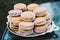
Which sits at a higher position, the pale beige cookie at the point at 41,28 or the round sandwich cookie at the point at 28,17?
the round sandwich cookie at the point at 28,17

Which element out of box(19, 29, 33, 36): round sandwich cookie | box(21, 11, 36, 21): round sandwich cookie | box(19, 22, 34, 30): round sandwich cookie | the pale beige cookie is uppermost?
box(21, 11, 36, 21): round sandwich cookie

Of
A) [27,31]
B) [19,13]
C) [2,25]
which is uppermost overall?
[19,13]

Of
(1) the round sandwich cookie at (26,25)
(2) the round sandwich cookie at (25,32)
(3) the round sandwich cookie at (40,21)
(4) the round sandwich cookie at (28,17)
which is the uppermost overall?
(4) the round sandwich cookie at (28,17)

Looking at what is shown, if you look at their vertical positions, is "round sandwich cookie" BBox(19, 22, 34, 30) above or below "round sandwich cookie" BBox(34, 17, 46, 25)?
below

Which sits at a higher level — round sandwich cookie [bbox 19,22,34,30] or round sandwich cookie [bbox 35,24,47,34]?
round sandwich cookie [bbox 19,22,34,30]

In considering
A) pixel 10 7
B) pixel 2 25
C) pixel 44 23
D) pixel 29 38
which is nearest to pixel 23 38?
pixel 29 38

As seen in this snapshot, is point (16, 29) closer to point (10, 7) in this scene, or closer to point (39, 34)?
point (39, 34)

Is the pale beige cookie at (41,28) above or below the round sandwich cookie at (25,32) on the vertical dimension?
above

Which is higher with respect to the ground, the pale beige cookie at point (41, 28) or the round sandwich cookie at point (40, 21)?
the round sandwich cookie at point (40, 21)

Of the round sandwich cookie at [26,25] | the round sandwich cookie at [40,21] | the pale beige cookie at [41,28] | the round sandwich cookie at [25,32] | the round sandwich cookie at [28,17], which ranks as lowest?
the round sandwich cookie at [25,32]

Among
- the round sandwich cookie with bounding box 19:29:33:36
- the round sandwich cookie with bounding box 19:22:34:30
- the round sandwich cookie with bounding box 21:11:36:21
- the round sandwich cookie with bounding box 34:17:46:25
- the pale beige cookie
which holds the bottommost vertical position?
the round sandwich cookie with bounding box 19:29:33:36

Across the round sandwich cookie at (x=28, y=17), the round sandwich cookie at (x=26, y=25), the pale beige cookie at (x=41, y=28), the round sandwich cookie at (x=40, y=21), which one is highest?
the round sandwich cookie at (x=28, y=17)
